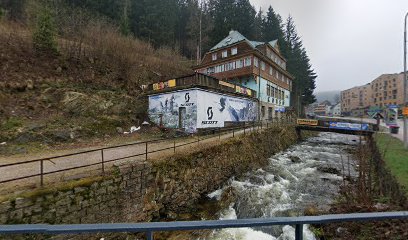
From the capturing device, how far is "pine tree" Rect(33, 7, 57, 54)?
20.7 m

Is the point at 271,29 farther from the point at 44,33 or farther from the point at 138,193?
the point at 138,193

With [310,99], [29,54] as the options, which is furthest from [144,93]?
[310,99]

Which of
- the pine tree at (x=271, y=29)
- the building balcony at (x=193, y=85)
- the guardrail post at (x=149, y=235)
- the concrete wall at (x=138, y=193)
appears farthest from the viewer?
the pine tree at (x=271, y=29)

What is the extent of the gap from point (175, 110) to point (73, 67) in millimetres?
11619

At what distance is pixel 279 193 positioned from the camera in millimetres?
12125

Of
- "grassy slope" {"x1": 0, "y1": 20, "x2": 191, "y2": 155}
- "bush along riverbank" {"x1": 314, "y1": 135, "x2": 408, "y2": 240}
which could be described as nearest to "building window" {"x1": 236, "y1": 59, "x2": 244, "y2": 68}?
"grassy slope" {"x1": 0, "y1": 20, "x2": 191, "y2": 155}

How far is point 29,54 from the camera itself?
67.6ft

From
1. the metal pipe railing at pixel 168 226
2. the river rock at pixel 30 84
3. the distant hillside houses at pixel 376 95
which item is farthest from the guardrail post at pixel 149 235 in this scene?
the distant hillside houses at pixel 376 95

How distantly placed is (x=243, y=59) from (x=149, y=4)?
2304 centimetres

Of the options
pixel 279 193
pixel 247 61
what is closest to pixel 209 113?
pixel 279 193

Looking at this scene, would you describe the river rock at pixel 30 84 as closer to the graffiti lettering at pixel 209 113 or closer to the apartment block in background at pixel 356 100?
the graffiti lettering at pixel 209 113

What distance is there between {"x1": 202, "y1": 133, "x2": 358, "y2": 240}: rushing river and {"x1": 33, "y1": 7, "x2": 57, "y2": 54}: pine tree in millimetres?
21481

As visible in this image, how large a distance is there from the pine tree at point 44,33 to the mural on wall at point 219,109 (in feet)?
51.5

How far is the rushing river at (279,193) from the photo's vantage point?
27.4ft
